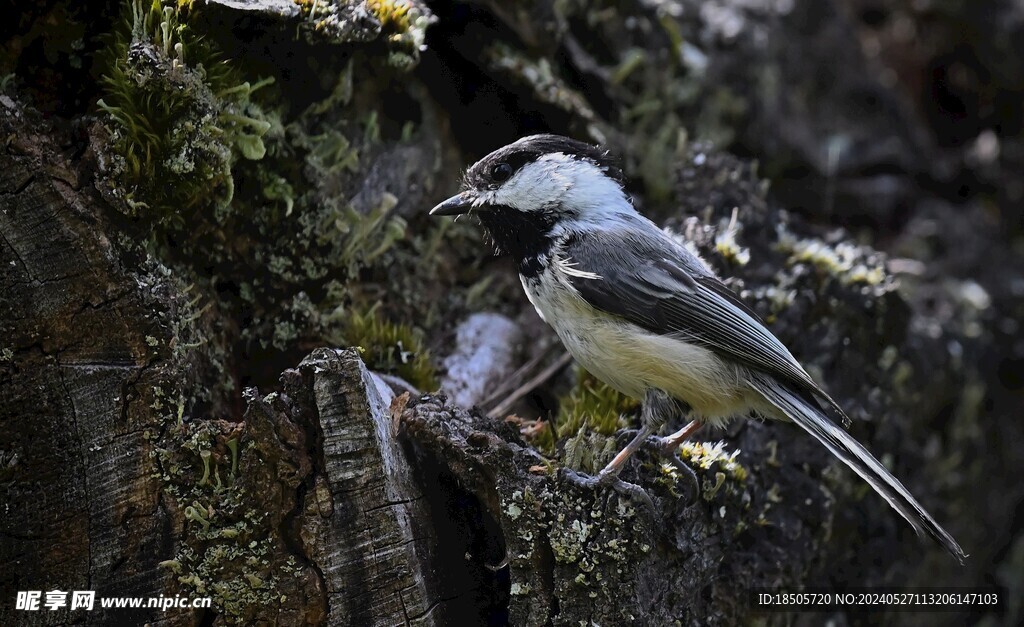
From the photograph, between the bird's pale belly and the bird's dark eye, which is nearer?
the bird's pale belly

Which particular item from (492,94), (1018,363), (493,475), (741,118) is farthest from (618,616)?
(1018,363)

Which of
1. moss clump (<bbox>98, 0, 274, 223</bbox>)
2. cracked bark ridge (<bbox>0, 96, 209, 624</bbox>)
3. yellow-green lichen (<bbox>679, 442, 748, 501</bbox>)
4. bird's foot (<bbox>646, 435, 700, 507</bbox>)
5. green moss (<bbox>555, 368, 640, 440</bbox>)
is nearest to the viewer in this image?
cracked bark ridge (<bbox>0, 96, 209, 624</bbox>)

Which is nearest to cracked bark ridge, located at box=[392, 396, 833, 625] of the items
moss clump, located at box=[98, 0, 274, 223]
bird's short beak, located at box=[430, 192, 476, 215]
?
bird's short beak, located at box=[430, 192, 476, 215]

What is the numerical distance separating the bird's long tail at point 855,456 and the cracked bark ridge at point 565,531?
0.35m

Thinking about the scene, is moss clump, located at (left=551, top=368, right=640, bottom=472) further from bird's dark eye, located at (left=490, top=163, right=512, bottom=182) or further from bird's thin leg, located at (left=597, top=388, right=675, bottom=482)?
bird's dark eye, located at (left=490, top=163, right=512, bottom=182)

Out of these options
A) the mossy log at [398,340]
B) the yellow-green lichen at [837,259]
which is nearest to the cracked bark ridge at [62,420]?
the mossy log at [398,340]

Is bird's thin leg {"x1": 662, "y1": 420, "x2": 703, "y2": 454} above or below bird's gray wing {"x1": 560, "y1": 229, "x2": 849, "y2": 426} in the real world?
below

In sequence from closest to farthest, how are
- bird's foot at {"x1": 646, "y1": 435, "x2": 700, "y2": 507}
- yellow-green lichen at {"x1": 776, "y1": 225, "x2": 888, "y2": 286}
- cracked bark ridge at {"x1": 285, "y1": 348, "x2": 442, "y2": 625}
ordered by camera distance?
1. cracked bark ridge at {"x1": 285, "y1": 348, "x2": 442, "y2": 625}
2. bird's foot at {"x1": 646, "y1": 435, "x2": 700, "y2": 507}
3. yellow-green lichen at {"x1": 776, "y1": 225, "x2": 888, "y2": 286}

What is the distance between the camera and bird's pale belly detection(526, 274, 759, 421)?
3166 millimetres

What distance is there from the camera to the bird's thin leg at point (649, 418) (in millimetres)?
2914

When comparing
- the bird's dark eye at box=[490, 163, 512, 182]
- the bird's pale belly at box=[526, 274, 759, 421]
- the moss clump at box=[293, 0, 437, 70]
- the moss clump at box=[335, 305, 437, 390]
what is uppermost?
the moss clump at box=[293, 0, 437, 70]

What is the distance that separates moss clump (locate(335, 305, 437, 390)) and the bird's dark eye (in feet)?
2.34

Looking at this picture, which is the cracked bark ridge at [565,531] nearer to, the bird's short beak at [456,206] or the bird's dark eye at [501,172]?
the bird's short beak at [456,206]

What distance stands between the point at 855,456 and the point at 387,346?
5.84ft
